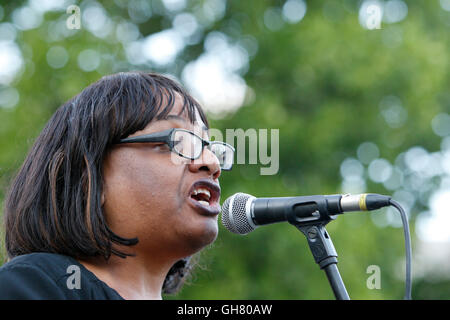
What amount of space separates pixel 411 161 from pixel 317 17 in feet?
9.05

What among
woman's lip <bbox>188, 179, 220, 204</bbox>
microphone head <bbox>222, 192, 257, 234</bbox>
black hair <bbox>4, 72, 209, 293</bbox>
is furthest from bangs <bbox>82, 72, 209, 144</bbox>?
microphone head <bbox>222, 192, 257, 234</bbox>

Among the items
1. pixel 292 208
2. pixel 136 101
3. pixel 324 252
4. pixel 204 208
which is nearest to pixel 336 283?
pixel 324 252

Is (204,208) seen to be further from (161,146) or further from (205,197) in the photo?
(161,146)

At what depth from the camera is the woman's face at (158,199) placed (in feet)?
7.57

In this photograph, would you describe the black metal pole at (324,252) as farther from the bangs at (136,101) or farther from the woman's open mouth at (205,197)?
the bangs at (136,101)

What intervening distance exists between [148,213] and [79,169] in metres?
0.36

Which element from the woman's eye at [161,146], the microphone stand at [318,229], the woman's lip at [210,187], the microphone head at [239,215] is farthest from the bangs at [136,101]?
the microphone stand at [318,229]

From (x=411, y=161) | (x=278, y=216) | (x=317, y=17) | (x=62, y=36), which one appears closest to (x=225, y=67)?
(x=317, y=17)

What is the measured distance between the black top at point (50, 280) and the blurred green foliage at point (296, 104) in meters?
3.47

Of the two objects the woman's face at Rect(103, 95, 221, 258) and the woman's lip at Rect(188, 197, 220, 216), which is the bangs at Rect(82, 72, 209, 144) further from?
the woman's lip at Rect(188, 197, 220, 216)

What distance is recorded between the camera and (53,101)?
6.44m

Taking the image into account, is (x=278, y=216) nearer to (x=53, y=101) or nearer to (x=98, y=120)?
(x=98, y=120)

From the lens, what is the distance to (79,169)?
2.42 meters
